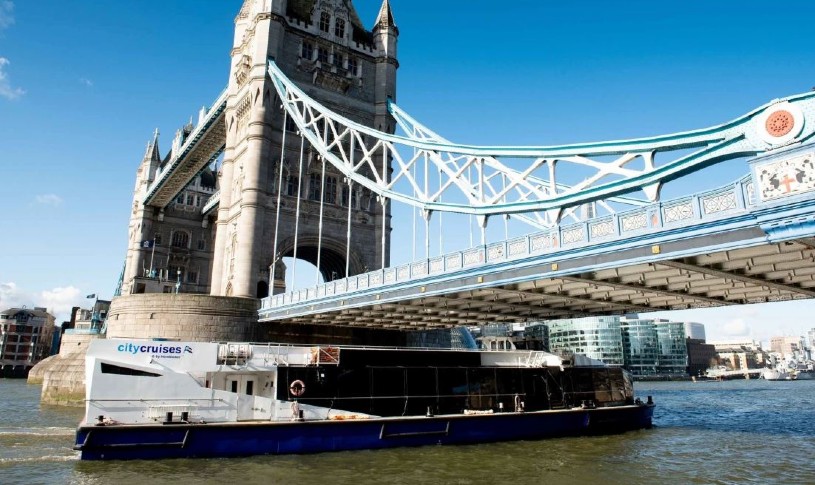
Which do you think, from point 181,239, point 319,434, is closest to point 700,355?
point 181,239

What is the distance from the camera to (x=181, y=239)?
7525 cm

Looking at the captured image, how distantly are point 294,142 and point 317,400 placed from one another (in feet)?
94.1

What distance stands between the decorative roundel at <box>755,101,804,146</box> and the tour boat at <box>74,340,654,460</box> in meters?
14.1

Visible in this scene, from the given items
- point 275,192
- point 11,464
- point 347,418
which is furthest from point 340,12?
point 11,464

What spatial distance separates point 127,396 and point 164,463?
253 cm

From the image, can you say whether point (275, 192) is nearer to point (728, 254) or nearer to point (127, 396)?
point (127, 396)

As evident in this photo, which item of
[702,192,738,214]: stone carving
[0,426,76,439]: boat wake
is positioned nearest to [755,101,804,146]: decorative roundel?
[702,192,738,214]: stone carving

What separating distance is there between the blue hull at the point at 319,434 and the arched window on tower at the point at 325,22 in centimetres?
3804

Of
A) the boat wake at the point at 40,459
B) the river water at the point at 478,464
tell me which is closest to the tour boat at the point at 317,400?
the river water at the point at 478,464

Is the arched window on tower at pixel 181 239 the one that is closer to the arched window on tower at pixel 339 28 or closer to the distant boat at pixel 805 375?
the arched window on tower at pixel 339 28

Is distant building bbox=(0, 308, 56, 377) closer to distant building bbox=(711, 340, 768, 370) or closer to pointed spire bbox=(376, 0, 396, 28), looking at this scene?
pointed spire bbox=(376, 0, 396, 28)

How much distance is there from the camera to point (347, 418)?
20.8 metres

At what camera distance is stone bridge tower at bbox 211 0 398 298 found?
140 ft

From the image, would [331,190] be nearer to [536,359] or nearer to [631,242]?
[536,359]
